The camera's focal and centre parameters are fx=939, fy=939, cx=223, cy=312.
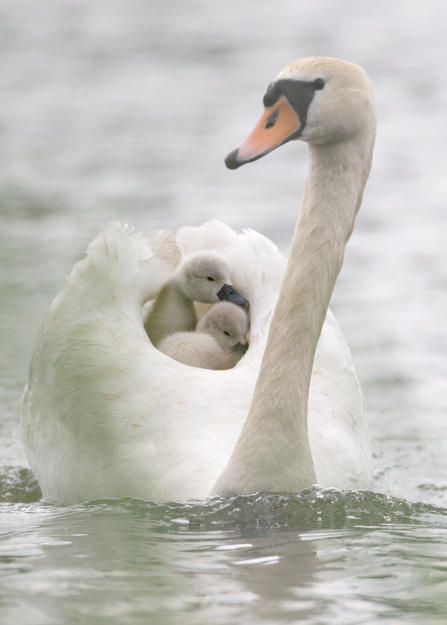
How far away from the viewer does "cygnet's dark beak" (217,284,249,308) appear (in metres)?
4.54

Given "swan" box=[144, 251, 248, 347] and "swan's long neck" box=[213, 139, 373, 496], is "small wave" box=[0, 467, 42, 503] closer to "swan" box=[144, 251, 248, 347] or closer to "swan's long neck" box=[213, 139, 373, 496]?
"swan" box=[144, 251, 248, 347]

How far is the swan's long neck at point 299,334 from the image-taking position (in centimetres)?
313

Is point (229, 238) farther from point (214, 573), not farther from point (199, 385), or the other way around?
point (214, 573)

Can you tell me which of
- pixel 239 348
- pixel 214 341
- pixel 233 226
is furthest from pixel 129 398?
pixel 233 226

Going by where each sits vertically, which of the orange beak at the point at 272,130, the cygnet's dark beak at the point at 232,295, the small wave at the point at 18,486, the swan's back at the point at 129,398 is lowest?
the small wave at the point at 18,486

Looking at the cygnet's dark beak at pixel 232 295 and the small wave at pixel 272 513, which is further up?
the cygnet's dark beak at pixel 232 295

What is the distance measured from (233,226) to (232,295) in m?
3.72

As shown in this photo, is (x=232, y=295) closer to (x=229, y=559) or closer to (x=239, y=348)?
(x=239, y=348)

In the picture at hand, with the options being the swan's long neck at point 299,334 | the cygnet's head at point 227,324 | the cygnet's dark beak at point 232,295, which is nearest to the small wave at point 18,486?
the cygnet's head at point 227,324

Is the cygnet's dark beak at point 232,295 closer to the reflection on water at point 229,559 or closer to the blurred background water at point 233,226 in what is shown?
the blurred background water at point 233,226

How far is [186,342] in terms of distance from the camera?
14.1 feet

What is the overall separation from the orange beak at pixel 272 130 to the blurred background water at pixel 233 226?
3.02ft

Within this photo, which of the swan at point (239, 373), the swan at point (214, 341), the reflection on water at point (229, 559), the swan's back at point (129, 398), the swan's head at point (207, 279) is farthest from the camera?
the swan's head at point (207, 279)

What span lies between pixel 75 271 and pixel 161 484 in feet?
3.94
